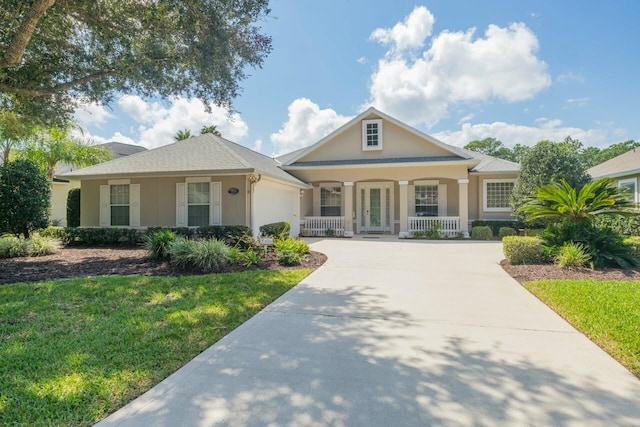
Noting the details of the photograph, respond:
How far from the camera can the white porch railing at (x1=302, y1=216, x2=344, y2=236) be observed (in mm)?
16766

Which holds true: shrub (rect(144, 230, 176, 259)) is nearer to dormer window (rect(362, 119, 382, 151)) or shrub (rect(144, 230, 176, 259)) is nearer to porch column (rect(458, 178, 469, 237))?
dormer window (rect(362, 119, 382, 151))

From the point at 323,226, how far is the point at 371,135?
5508mm

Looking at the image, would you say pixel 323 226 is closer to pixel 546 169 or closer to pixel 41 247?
pixel 546 169

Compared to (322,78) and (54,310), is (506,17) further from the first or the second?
(54,310)

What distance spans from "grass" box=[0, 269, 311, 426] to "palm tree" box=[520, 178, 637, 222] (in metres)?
7.26

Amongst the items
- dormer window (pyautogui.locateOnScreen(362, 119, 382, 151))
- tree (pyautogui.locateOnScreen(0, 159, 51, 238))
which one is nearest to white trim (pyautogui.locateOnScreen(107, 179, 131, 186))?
tree (pyautogui.locateOnScreen(0, 159, 51, 238))

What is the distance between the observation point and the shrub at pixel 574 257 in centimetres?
779

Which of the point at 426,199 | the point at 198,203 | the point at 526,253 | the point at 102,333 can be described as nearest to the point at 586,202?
the point at 526,253

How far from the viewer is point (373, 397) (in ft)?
9.05

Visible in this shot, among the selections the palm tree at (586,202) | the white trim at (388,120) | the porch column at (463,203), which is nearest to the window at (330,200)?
the white trim at (388,120)

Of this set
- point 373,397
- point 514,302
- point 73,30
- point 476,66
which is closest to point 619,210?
point 514,302

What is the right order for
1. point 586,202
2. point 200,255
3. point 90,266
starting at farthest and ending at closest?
point 90,266
point 586,202
point 200,255

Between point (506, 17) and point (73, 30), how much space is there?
1316 cm

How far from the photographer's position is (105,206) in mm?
13430
